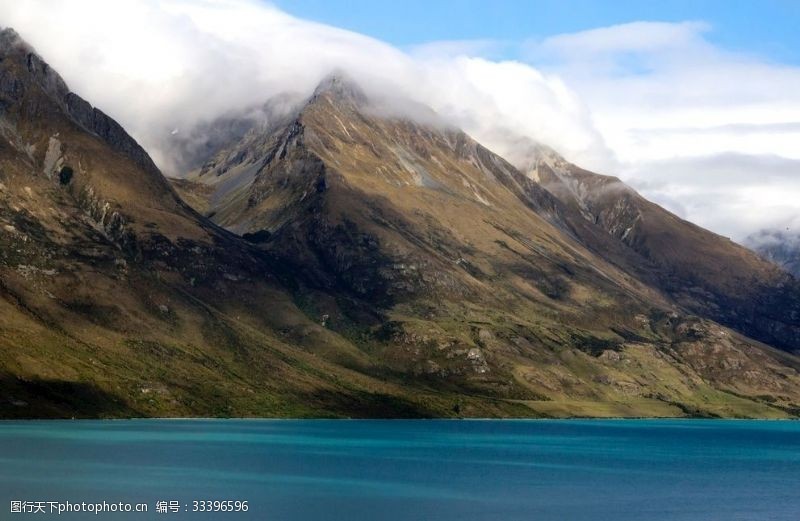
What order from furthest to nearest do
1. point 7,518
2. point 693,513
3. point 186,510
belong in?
point 693,513 < point 186,510 < point 7,518

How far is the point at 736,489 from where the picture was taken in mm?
193250

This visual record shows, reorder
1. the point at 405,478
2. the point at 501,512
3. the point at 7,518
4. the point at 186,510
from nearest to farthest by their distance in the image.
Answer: the point at 7,518 < the point at 186,510 < the point at 501,512 < the point at 405,478

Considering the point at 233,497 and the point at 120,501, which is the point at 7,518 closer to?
the point at 120,501

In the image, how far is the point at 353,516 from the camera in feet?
454

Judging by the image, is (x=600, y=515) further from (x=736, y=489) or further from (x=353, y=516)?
(x=736, y=489)

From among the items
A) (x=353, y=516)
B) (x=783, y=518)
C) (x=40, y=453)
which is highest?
(x=783, y=518)

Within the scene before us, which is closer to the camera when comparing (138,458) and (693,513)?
(693,513)

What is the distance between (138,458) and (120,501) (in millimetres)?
57585

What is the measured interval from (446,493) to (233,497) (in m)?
35.3

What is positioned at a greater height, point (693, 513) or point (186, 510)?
point (693, 513)

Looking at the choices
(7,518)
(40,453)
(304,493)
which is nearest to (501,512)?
(304,493)

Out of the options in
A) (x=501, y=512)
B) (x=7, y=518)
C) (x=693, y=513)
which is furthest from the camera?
(x=693, y=513)

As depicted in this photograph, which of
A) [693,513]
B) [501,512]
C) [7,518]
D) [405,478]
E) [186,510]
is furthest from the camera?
[405,478]

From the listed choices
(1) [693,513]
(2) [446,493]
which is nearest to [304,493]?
(2) [446,493]
